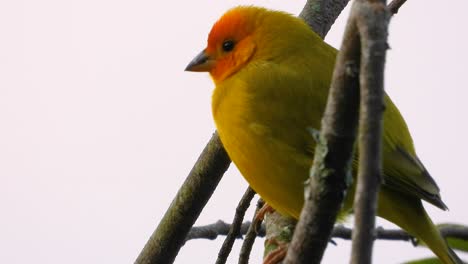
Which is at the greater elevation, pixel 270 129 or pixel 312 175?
pixel 312 175

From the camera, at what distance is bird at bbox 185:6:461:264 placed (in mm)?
4316

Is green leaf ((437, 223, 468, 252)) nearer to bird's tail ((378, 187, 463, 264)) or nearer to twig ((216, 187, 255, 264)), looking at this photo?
bird's tail ((378, 187, 463, 264))

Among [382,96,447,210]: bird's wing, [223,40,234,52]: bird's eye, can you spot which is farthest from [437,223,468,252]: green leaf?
[223,40,234,52]: bird's eye

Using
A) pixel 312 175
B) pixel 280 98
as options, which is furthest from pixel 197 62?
pixel 312 175

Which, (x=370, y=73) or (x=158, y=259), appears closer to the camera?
(x=370, y=73)

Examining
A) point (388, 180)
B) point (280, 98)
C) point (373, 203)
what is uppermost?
point (373, 203)

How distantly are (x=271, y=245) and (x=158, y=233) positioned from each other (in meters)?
1.01

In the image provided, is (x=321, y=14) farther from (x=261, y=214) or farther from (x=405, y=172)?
(x=405, y=172)

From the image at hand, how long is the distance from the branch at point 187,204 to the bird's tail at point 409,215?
3.65 feet

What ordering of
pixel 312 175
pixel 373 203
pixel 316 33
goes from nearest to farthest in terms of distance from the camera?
pixel 373 203 → pixel 312 175 → pixel 316 33

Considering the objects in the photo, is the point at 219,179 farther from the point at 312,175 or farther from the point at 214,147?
the point at 312,175

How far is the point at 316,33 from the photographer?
550cm

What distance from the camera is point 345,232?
16.3 ft

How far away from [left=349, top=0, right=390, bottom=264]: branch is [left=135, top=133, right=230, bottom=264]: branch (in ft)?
9.71
